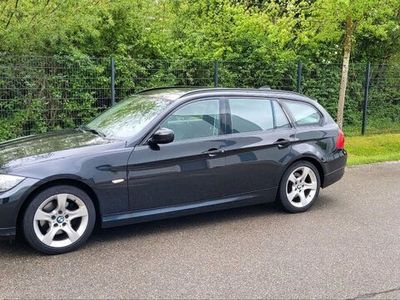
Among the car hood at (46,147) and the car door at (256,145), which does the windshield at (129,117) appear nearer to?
the car hood at (46,147)

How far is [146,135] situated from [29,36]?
5835 mm

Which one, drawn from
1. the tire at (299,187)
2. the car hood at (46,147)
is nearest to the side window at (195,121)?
the car hood at (46,147)

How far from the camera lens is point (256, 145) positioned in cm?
580

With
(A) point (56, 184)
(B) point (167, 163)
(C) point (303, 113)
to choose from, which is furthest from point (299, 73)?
(A) point (56, 184)

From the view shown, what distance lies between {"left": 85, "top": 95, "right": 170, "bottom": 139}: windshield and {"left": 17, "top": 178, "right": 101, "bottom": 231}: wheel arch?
0.71 m

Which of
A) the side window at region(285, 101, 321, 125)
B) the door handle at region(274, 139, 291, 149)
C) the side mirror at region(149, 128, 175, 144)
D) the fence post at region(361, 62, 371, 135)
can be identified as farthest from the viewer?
the fence post at region(361, 62, 371, 135)

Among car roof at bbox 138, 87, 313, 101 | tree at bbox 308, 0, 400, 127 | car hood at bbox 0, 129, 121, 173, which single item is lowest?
car hood at bbox 0, 129, 121, 173

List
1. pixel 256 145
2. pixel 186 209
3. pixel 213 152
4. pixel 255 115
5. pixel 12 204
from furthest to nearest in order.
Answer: pixel 255 115
pixel 256 145
pixel 213 152
pixel 186 209
pixel 12 204

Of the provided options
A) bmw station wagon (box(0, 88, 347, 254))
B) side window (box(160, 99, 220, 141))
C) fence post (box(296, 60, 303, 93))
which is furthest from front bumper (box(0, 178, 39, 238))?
fence post (box(296, 60, 303, 93))

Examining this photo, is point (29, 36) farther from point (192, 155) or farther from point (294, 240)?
point (294, 240)

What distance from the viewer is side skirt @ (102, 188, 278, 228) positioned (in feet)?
16.5

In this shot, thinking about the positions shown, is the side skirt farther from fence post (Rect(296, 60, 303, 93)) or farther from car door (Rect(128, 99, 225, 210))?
fence post (Rect(296, 60, 303, 93))

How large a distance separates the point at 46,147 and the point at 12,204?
31.6 inches

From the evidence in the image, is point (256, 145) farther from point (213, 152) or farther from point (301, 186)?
point (301, 186)
